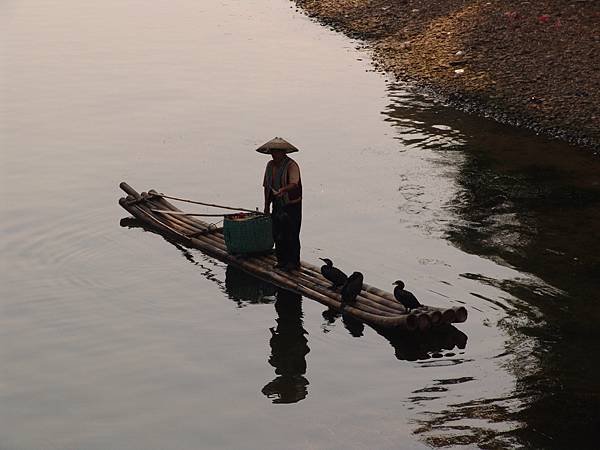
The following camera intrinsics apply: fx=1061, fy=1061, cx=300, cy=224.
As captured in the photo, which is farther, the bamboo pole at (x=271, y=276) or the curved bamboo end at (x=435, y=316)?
the bamboo pole at (x=271, y=276)

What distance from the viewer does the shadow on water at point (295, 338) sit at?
41.1ft

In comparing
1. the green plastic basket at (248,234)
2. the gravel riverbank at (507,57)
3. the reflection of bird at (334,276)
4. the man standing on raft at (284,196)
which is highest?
the gravel riverbank at (507,57)

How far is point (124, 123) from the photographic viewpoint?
79.9 ft

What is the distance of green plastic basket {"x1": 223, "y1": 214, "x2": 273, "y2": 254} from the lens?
14953 mm

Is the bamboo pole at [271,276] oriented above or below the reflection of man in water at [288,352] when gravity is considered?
above

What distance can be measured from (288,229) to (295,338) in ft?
5.20

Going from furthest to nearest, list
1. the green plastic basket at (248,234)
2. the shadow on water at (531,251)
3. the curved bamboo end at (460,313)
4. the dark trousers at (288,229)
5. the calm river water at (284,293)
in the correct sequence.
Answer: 1. the green plastic basket at (248,234)
2. the dark trousers at (288,229)
3. the curved bamboo end at (460,313)
4. the calm river water at (284,293)
5. the shadow on water at (531,251)

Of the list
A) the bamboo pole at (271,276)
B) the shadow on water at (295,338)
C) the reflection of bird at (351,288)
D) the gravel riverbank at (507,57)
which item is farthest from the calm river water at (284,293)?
the gravel riverbank at (507,57)

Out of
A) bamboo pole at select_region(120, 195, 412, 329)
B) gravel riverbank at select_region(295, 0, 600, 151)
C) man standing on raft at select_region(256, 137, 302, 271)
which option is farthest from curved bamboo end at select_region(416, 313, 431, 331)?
gravel riverbank at select_region(295, 0, 600, 151)

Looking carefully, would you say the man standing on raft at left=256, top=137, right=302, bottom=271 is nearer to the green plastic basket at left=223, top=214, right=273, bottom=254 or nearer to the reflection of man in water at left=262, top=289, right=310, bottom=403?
the green plastic basket at left=223, top=214, right=273, bottom=254

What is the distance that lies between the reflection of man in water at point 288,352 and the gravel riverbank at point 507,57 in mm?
8692

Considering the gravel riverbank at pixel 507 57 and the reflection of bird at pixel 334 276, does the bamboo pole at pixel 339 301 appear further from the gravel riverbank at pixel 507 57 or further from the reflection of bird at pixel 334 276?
the gravel riverbank at pixel 507 57

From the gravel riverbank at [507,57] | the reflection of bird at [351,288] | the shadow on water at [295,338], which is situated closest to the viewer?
the shadow on water at [295,338]

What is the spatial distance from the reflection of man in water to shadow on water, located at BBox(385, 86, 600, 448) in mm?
1809
